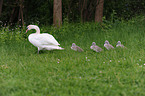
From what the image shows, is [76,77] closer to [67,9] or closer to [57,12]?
[57,12]

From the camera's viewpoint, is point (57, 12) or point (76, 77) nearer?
point (76, 77)

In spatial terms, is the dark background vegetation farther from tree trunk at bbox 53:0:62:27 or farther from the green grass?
the green grass

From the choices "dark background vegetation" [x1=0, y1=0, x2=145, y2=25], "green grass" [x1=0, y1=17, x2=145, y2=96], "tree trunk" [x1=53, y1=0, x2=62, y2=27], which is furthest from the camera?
"dark background vegetation" [x1=0, y1=0, x2=145, y2=25]

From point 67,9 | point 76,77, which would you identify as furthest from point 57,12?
point 76,77

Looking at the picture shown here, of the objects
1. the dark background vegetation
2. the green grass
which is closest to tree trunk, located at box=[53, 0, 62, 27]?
the green grass

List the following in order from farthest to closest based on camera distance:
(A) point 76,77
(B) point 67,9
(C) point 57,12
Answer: (B) point 67,9 < (C) point 57,12 < (A) point 76,77

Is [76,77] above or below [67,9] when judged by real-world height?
below

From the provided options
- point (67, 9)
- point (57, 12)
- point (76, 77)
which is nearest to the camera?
point (76, 77)

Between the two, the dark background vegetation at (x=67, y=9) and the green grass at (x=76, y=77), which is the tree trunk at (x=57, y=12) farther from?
the dark background vegetation at (x=67, y=9)

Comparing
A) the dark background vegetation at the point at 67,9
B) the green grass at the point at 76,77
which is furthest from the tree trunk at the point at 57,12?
the dark background vegetation at the point at 67,9

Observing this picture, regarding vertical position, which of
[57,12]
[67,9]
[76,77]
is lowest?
[76,77]

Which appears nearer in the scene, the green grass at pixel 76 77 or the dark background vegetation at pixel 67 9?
the green grass at pixel 76 77

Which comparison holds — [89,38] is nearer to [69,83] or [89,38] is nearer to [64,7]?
[69,83]

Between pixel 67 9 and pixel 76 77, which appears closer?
pixel 76 77
